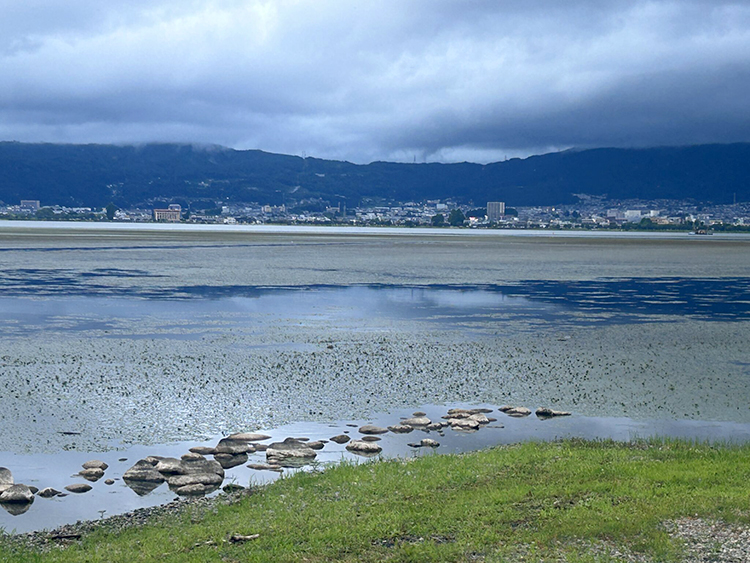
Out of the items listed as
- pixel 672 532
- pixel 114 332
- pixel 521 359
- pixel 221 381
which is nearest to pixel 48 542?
pixel 672 532

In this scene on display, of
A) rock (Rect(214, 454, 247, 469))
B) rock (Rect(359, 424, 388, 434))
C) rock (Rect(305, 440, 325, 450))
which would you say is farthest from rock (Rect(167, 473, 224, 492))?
rock (Rect(359, 424, 388, 434))

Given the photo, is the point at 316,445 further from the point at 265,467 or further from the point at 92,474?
the point at 92,474

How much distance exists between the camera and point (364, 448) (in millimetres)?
14641

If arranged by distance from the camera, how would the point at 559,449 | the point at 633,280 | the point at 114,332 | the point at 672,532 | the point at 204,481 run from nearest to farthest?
the point at 672,532, the point at 204,481, the point at 559,449, the point at 114,332, the point at 633,280

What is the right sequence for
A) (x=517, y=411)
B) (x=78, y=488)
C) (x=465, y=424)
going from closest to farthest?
(x=78, y=488)
(x=465, y=424)
(x=517, y=411)

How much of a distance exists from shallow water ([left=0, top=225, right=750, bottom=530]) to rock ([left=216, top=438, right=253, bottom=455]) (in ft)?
2.28

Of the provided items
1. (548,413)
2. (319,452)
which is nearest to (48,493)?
(319,452)

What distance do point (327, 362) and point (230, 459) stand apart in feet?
29.0

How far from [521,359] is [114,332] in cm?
1369

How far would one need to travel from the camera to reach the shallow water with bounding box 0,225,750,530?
15.9 metres

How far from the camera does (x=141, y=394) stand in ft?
61.9

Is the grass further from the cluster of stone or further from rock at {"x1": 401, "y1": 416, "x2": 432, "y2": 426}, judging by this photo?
rock at {"x1": 401, "y1": 416, "x2": 432, "y2": 426}

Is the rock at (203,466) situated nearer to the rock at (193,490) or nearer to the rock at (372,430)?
the rock at (193,490)

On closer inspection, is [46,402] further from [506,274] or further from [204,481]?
[506,274]
